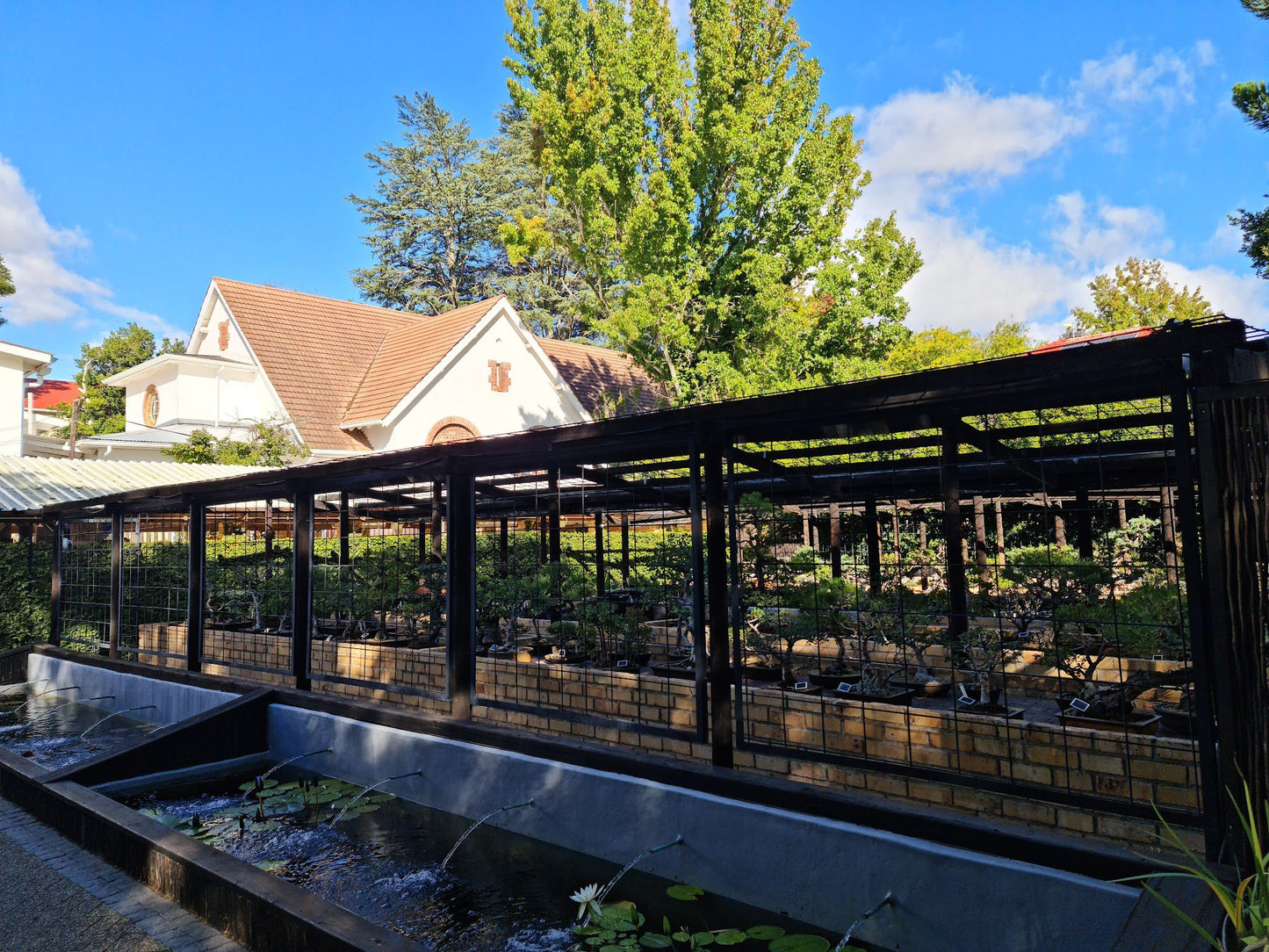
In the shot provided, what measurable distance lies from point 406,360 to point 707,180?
1110cm

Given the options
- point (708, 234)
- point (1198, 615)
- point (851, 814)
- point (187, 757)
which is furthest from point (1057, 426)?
point (708, 234)

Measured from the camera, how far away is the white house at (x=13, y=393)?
26188 mm

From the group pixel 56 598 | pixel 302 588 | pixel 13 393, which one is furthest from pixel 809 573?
pixel 13 393

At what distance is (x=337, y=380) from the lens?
81.6 feet

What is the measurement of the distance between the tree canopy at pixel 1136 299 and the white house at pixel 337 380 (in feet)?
56.3

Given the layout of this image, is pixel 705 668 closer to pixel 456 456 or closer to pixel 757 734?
pixel 757 734

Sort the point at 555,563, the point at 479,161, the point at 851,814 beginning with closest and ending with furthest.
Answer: the point at 851,814 → the point at 555,563 → the point at 479,161

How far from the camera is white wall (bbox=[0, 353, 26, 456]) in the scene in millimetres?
26234

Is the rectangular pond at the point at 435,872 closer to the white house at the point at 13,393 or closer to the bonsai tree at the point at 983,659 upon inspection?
the bonsai tree at the point at 983,659

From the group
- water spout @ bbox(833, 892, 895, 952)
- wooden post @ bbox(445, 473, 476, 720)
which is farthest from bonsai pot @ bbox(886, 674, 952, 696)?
wooden post @ bbox(445, 473, 476, 720)

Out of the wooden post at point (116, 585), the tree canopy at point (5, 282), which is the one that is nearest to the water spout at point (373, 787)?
the wooden post at point (116, 585)

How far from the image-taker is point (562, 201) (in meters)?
19.2

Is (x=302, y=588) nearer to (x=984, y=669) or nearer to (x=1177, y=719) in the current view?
(x=984, y=669)

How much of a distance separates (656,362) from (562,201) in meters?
4.14
